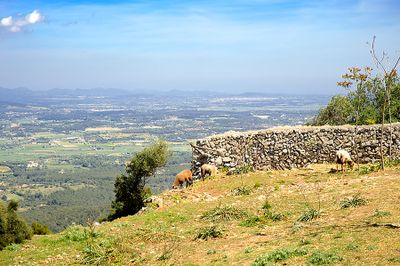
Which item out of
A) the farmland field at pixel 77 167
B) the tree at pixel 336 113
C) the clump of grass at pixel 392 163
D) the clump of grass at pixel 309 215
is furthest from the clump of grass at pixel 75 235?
the farmland field at pixel 77 167

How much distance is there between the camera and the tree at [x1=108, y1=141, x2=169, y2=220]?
39.2 metres

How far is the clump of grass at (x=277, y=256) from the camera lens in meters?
10.5

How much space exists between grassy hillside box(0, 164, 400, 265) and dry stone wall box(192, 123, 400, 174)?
5034 mm

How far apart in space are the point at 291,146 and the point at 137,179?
19.5m

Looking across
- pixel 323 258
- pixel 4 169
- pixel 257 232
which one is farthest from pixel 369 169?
pixel 4 169

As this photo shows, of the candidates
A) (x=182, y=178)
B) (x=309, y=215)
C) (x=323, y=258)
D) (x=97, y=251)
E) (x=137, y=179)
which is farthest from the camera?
(x=137, y=179)

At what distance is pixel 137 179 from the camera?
41500mm

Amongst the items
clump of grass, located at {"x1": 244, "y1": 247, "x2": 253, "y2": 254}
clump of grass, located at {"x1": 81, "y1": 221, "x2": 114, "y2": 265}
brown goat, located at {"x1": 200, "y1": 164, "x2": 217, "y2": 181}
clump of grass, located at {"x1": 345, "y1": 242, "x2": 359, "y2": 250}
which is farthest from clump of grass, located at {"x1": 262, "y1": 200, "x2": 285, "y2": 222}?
brown goat, located at {"x1": 200, "y1": 164, "x2": 217, "y2": 181}

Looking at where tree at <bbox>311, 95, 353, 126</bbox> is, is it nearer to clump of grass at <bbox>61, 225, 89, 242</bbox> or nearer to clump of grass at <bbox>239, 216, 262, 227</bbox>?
clump of grass at <bbox>239, 216, 262, 227</bbox>

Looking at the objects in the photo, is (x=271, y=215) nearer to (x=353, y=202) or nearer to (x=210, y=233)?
(x=210, y=233)

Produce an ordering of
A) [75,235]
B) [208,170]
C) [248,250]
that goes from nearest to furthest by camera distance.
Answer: [248,250], [75,235], [208,170]

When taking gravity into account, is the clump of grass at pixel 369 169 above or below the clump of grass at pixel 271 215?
above

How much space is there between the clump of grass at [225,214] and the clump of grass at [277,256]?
16.1ft

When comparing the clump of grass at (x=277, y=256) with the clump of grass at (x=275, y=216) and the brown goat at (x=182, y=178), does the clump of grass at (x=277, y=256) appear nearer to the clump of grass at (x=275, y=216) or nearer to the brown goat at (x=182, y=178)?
the clump of grass at (x=275, y=216)
